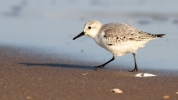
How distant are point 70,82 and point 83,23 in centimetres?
635

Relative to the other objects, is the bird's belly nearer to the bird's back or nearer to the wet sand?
the bird's back

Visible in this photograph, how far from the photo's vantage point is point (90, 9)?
15.4 meters

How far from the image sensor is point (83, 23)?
13000 mm

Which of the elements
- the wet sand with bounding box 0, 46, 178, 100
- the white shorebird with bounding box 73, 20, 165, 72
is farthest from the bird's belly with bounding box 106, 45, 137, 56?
the wet sand with bounding box 0, 46, 178, 100

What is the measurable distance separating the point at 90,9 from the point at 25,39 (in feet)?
15.5

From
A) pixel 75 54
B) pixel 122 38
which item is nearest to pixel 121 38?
pixel 122 38

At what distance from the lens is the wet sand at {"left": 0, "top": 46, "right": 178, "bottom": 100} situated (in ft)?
19.4

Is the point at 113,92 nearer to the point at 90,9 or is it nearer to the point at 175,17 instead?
the point at 175,17

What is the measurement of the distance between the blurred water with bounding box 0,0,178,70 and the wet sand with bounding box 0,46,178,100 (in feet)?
2.51

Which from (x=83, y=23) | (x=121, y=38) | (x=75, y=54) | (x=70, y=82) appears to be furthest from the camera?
(x=83, y=23)

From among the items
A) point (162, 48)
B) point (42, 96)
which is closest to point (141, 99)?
point (42, 96)

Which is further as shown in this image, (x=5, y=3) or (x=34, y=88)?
(x=5, y=3)

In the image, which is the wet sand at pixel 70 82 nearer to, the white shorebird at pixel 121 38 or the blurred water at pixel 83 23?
the white shorebird at pixel 121 38

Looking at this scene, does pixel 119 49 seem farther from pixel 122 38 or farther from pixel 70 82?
pixel 70 82
